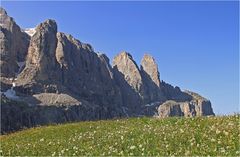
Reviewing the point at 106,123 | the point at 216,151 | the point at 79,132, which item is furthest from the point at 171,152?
the point at 106,123

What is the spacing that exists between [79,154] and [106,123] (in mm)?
12027

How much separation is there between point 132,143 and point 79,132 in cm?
879

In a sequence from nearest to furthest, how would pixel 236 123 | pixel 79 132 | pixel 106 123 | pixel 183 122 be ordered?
1. pixel 236 123
2. pixel 183 122
3. pixel 79 132
4. pixel 106 123

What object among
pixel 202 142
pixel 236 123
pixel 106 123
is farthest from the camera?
pixel 106 123

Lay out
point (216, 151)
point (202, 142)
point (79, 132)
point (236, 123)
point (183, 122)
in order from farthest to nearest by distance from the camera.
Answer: point (79, 132), point (183, 122), point (236, 123), point (202, 142), point (216, 151)

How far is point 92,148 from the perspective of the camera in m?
20.3

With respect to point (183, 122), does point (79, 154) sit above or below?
A: below

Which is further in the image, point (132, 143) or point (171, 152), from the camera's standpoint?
point (132, 143)

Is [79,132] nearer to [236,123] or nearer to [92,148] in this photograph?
[92,148]

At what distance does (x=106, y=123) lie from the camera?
103ft

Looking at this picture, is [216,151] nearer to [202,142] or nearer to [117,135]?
[202,142]

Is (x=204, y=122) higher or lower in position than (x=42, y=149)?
higher

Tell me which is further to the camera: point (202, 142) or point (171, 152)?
point (202, 142)

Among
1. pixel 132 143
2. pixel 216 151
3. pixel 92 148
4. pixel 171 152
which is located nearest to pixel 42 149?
pixel 92 148
